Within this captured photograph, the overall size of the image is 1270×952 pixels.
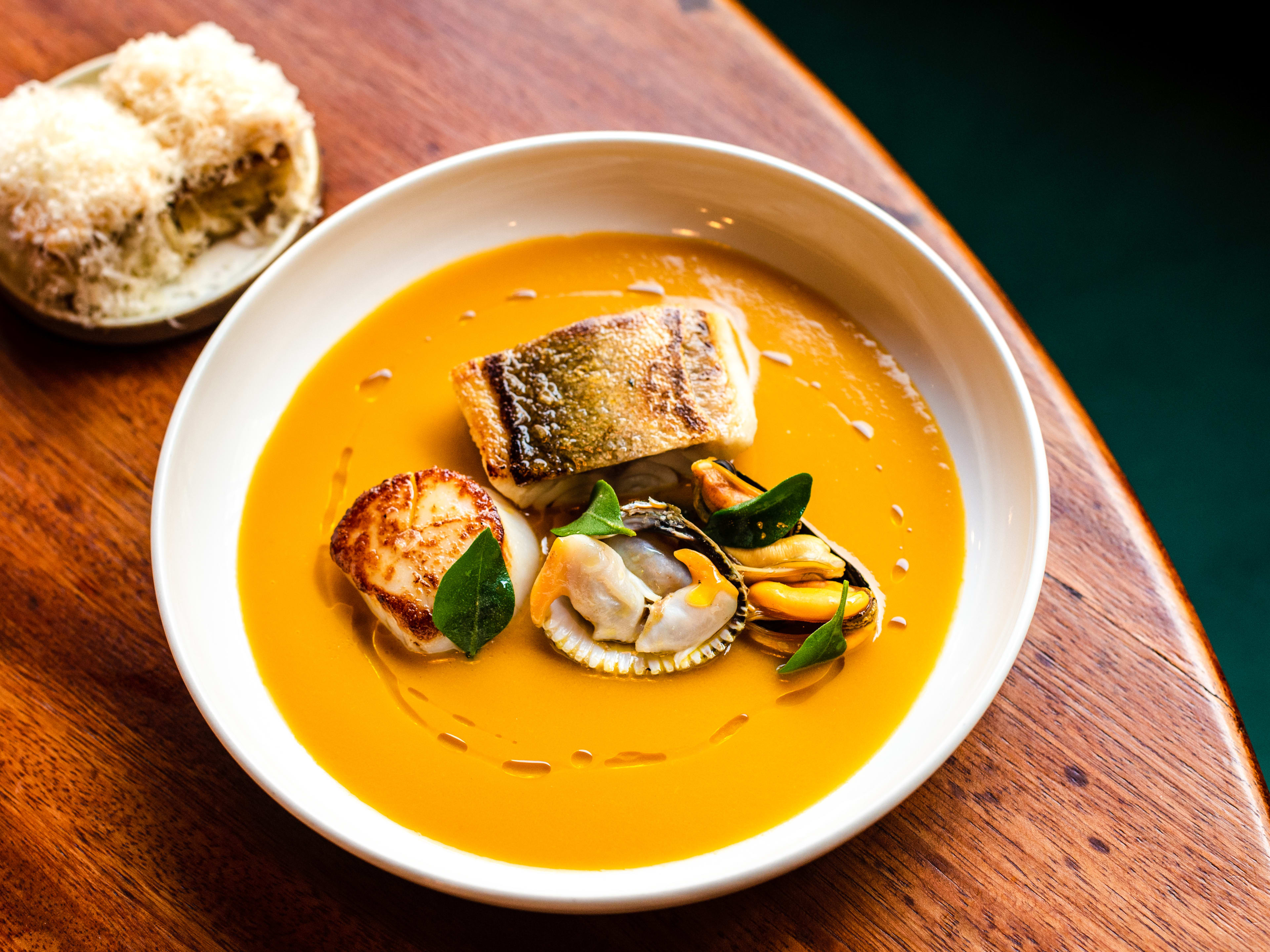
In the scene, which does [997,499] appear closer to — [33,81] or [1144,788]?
[1144,788]

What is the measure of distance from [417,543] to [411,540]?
0.04ft

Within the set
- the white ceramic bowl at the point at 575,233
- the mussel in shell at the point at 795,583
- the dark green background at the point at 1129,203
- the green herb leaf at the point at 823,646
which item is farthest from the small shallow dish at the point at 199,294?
the dark green background at the point at 1129,203

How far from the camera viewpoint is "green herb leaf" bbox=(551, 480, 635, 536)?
5.26ft

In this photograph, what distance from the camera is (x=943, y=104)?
3.77m

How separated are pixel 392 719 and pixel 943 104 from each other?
3.41 m

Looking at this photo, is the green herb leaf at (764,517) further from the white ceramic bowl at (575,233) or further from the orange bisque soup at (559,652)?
the white ceramic bowl at (575,233)

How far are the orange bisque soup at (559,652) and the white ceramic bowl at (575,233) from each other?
3 cm

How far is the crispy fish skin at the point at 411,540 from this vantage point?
159 centimetres

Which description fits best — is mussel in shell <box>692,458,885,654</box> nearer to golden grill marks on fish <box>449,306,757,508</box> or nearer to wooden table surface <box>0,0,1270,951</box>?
golden grill marks on fish <box>449,306,757,508</box>

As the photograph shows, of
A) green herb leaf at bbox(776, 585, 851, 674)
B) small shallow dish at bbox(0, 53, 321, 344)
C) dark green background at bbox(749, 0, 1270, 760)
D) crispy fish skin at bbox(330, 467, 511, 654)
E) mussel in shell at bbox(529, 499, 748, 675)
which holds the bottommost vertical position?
small shallow dish at bbox(0, 53, 321, 344)

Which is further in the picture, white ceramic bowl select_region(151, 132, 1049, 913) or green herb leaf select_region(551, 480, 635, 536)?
green herb leaf select_region(551, 480, 635, 536)

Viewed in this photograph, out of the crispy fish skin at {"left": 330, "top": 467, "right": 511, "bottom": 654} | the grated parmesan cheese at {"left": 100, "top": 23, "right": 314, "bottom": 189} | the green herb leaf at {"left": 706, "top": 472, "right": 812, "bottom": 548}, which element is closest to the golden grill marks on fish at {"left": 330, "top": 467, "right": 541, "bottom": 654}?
the crispy fish skin at {"left": 330, "top": 467, "right": 511, "bottom": 654}

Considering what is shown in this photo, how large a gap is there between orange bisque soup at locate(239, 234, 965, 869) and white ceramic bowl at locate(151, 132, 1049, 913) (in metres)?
0.03

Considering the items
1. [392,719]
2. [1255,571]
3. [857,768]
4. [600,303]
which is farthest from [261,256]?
[1255,571]
